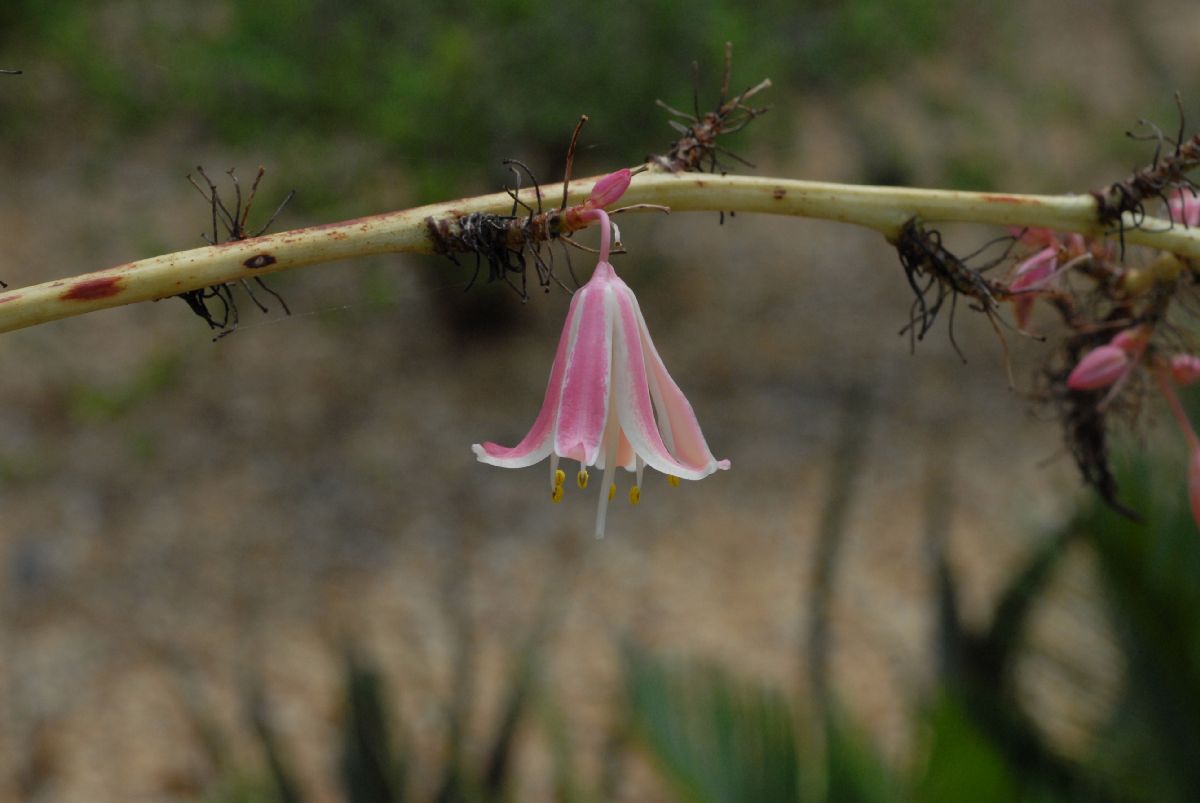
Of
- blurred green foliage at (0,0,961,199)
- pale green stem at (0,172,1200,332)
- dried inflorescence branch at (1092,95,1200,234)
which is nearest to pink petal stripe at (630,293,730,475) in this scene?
pale green stem at (0,172,1200,332)

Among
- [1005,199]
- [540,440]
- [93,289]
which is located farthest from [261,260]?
[1005,199]

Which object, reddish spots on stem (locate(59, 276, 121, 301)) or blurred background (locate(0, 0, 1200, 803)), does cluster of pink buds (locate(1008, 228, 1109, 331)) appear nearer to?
reddish spots on stem (locate(59, 276, 121, 301))

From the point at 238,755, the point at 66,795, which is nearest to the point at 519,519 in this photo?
the point at 238,755

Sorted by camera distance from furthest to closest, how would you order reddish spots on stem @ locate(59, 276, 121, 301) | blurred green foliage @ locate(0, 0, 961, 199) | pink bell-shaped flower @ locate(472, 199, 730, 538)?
blurred green foliage @ locate(0, 0, 961, 199)
pink bell-shaped flower @ locate(472, 199, 730, 538)
reddish spots on stem @ locate(59, 276, 121, 301)

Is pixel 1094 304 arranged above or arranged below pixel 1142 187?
below

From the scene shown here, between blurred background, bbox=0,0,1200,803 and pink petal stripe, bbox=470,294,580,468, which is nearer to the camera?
pink petal stripe, bbox=470,294,580,468

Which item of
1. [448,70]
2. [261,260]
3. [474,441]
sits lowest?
[474,441]

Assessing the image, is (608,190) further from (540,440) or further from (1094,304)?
(1094,304)
